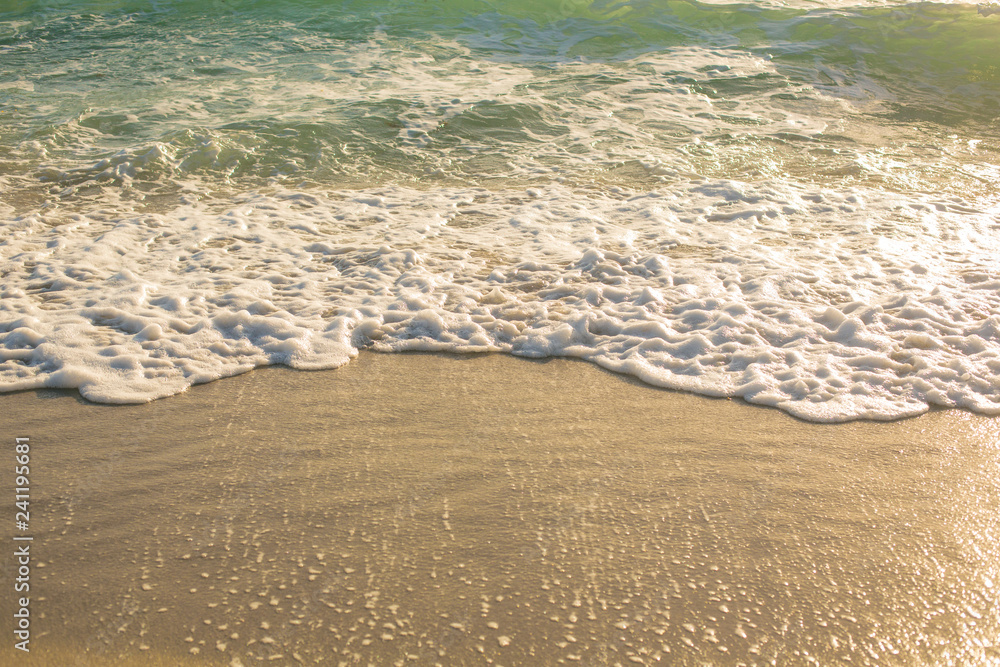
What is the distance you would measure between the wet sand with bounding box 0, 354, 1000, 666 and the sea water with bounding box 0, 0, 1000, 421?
35cm

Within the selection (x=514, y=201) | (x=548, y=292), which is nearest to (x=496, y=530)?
(x=548, y=292)

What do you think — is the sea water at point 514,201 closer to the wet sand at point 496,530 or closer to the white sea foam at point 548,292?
the white sea foam at point 548,292

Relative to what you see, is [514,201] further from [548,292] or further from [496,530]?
[496,530]

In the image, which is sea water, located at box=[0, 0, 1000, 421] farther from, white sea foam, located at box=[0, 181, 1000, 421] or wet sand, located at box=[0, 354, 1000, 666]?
wet sand, located at box=[0, 354, 1000, 666]

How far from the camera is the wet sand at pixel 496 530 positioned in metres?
2.04

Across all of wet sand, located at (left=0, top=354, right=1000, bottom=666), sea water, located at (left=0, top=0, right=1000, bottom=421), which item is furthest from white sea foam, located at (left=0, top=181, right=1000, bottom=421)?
wet sand, located at (left=0, top=354, right=1000, bottom=666)

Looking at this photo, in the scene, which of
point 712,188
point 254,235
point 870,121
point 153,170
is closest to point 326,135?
point 153,170

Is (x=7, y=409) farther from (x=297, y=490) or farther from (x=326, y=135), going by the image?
(x=326, y=135)

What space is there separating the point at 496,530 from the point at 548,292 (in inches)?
84.4

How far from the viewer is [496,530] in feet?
8.02

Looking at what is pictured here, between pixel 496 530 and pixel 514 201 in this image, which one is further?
pixel 514 201

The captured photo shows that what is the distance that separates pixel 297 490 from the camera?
8.63 ft

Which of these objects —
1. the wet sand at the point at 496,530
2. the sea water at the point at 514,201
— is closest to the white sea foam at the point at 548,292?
the sea water at the point at 514,201

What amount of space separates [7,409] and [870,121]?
30.0 feet
